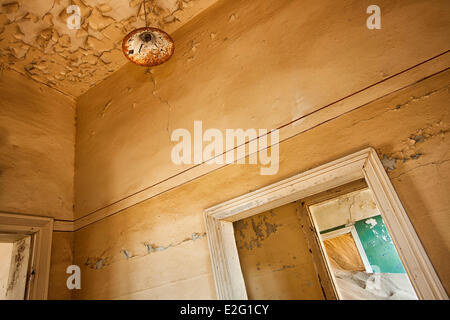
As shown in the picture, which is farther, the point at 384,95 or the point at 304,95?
the point at 304,95

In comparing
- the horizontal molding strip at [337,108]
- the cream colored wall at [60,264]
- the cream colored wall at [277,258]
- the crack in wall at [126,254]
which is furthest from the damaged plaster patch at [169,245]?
the cream colored wall at [277,258]

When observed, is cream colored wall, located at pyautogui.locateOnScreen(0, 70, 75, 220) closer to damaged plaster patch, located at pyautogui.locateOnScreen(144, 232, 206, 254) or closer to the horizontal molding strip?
the horizontal molding strip

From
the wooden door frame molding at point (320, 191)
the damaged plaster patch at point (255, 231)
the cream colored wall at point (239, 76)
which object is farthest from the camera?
the damaged plaster patch at point (255, 231)

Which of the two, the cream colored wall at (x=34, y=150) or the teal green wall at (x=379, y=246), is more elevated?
the cream colored wall at (x=34, y=150)

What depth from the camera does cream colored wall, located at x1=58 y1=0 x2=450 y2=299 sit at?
152cm

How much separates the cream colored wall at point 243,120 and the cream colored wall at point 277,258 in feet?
6.90

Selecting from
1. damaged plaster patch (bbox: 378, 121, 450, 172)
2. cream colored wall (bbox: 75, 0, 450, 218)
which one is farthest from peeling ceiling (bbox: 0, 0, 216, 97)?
damaged plaster patch (bbox: 378, 121, 450, 172)

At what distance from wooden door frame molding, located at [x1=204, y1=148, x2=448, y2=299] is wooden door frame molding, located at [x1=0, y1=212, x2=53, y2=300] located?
1.63 meters

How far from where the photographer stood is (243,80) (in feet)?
7.48

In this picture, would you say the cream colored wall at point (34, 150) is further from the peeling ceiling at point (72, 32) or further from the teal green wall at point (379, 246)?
the teal green wall at point (379, 246)

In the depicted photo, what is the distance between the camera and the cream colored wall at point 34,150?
8.53 feet
